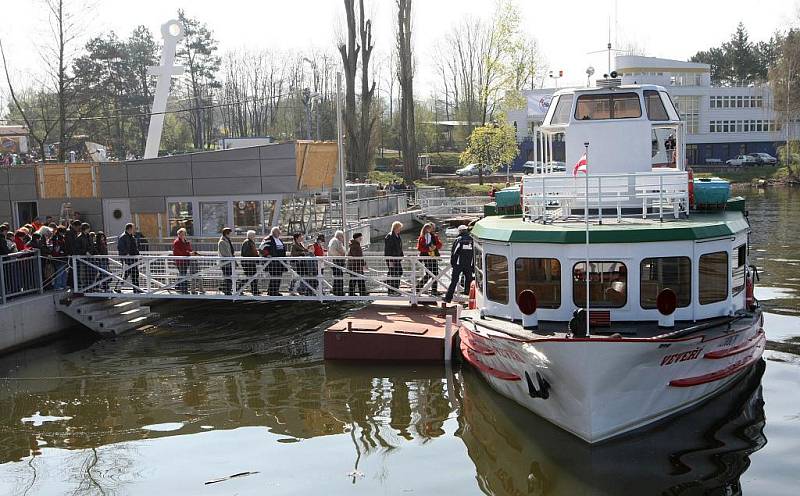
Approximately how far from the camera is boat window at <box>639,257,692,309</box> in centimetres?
1263

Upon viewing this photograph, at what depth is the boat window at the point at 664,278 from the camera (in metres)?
12.6

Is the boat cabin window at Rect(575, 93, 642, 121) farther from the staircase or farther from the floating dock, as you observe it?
the staircase

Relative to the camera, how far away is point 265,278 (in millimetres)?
18484

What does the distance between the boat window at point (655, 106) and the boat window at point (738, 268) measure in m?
3.40

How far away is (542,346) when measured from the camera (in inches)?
446

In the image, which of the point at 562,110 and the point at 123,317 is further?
the point at 123,317

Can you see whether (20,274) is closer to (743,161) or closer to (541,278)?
(541,278)

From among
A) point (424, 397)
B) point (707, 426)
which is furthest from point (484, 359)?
point (707, 426)

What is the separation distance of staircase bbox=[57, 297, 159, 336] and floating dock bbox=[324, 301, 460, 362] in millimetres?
6138

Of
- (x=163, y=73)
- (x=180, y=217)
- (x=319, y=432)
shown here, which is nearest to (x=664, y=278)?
(x=319, y=432)

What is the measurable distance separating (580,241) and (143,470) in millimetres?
7228

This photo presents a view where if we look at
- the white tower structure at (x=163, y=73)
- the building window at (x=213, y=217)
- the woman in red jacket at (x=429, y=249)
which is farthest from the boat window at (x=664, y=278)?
the white tower structure at (x=163, y=73)

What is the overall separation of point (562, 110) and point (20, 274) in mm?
12597

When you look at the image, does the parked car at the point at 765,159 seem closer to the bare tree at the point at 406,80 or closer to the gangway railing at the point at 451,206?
the bare tree at the point at 406,80
